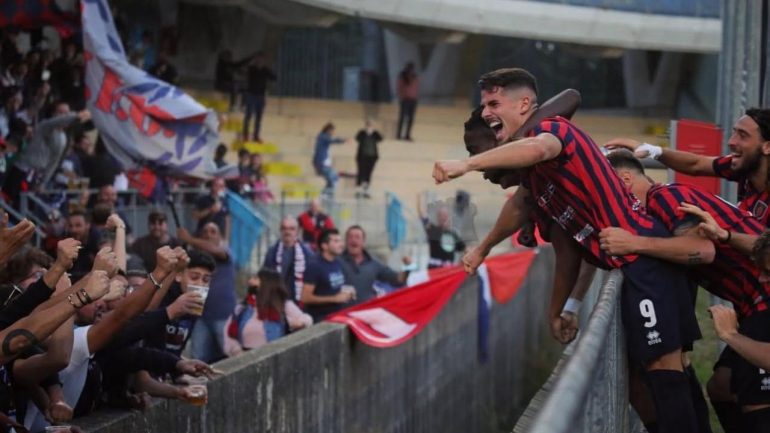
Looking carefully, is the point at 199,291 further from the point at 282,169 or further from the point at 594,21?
the point at 594,21

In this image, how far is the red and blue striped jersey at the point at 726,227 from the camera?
21.5 ft

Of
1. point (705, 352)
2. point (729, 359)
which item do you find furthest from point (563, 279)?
point (705, 352)

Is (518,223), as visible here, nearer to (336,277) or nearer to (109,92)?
(336,277)

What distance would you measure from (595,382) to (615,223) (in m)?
2.43

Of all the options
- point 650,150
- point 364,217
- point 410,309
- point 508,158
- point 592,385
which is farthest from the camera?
point 364,217

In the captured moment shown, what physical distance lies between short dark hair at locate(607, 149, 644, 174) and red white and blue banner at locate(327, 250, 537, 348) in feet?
13.0

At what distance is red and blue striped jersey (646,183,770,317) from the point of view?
21.5ft

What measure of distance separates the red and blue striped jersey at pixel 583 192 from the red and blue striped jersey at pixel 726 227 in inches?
5.3

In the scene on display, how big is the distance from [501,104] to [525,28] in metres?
32.7

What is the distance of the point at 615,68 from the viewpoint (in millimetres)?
45250

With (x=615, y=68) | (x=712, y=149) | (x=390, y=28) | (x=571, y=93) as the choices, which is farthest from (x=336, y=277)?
(x=615, y=68)

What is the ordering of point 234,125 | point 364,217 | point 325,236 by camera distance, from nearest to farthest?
point 325,236 → point 364,217 → point 234,125

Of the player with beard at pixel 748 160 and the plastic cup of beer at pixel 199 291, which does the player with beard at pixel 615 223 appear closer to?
the player with beard at pixel 748 160

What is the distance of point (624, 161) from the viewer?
23.3ft
